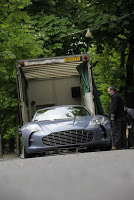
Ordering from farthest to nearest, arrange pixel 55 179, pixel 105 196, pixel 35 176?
pixel 35 176 → pixel 55 179 → pixel 105 196

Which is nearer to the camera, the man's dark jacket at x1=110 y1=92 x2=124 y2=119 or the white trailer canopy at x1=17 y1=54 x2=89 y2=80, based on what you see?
the man's dark jacket at x1=110 y1=92 x2=124 y2=119

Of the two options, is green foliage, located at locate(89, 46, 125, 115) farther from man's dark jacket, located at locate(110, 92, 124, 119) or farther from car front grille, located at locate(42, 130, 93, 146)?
car front grille, located at locate(42, 130, 93, 146)

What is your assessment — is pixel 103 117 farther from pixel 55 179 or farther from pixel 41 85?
pixel 41 85

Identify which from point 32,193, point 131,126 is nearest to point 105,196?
point 32,193

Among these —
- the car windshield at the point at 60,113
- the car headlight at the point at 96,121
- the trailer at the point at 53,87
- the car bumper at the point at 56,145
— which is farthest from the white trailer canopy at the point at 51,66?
the car bumper at the point at 56,145

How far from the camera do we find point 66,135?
10.9m

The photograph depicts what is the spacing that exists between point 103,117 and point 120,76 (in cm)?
1352

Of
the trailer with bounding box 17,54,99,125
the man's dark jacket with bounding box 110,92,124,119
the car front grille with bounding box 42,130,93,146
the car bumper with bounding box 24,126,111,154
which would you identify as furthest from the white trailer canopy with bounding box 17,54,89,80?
the car front grille with bounding box 42,130,93,146

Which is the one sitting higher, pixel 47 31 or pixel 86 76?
pixel 47 31

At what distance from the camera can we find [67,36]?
22422mm

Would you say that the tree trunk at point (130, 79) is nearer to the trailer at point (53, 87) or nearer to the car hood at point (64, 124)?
the trailer at point (53, 87)

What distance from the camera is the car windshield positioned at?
1234 cm

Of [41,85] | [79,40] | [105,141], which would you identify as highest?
[79,40]

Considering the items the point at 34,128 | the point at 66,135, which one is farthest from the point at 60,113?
the point at 66,135
